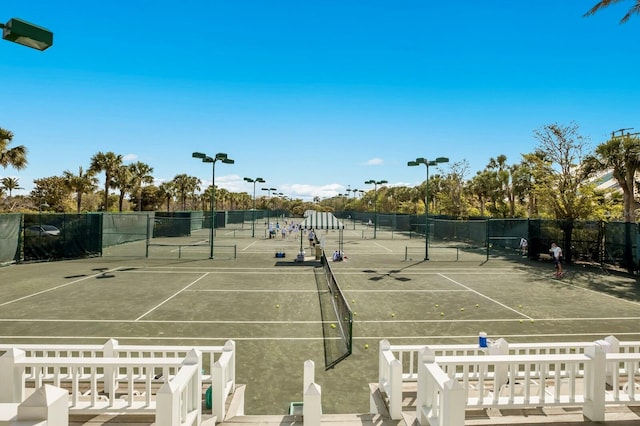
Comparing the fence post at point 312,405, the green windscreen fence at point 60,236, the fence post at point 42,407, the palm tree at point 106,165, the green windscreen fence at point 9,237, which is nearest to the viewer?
the fence post at point 42,407

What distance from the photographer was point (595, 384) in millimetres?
4918

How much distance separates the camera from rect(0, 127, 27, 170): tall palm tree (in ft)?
94.9

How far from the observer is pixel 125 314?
12.9m

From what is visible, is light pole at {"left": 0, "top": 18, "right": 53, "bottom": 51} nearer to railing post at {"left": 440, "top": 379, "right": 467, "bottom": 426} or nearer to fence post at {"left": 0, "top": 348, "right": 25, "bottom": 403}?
fence post at {"left": 0, "top": 348, "right": 25, "bottom": 403}

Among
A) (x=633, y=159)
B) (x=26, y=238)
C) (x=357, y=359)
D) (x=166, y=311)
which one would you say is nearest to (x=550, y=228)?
(x=633, y=159)

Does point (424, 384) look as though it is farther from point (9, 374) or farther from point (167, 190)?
point (167, 190)

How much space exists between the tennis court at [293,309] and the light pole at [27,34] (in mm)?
6846

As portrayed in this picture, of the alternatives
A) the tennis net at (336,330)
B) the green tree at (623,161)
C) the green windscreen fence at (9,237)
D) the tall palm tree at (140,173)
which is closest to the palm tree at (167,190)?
the tall palm tree at (140,173)

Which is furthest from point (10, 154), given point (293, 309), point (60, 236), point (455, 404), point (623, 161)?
point (623, 161)

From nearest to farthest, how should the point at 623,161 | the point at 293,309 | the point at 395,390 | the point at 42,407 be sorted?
the point at 42,407, the point at 395,390, the point at 293,309, the point at 623,161

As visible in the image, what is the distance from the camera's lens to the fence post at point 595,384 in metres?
4.93

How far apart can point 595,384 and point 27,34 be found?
29.3ft

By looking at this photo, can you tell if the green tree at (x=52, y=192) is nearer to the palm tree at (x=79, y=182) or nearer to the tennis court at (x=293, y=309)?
the palm tree at (x=79, y=182)

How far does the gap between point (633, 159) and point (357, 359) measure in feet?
96.0
